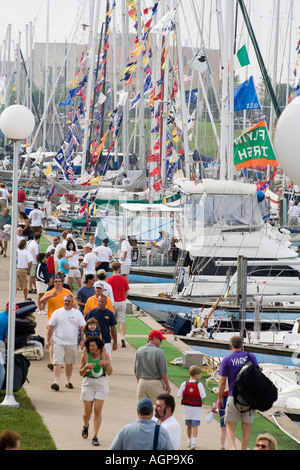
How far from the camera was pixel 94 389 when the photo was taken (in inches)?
433

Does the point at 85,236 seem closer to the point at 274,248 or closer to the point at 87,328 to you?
the point at 274,248

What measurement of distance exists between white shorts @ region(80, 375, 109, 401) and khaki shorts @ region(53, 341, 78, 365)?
2.32 metres

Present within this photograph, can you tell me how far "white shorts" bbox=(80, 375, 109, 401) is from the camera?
10966mm

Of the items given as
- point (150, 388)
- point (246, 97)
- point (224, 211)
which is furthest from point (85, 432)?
point (246, 97)

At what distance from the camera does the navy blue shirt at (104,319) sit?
44.3 feet

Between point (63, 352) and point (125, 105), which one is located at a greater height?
point (125, 105)

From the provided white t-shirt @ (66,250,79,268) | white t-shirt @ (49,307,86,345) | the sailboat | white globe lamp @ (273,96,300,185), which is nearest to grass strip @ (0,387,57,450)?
white t-shirt @ (49,307,86,345)

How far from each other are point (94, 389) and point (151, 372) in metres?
0.71

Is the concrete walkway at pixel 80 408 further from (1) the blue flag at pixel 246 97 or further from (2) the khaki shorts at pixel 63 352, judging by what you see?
(1) the blue flag at pixel 246 97

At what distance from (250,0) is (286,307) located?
19.8m

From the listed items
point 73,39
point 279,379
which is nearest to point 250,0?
point 73,39

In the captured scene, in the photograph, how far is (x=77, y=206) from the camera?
3741 cm

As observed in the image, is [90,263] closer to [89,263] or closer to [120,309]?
[89,263]
